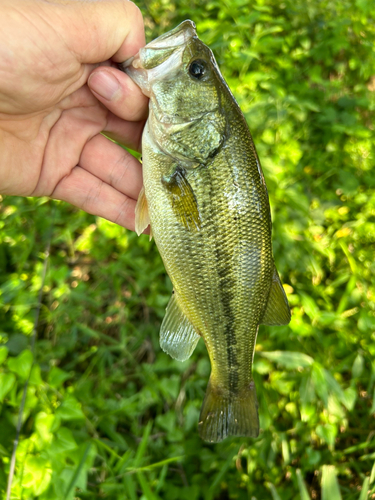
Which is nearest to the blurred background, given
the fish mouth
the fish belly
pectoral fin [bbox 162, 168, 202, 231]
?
the fish belly

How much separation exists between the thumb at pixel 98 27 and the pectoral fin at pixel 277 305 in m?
1.42

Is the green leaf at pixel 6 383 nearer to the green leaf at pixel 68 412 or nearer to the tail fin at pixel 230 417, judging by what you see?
the green leaf at pixel 68 412

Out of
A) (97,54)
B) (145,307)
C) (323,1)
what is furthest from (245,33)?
(145,307)

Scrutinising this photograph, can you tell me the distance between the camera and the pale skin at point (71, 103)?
1.57m

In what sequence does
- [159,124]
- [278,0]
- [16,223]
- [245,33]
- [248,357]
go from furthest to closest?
[278,0] < [245,33] < [16,223] < [248,357] < [159,124]

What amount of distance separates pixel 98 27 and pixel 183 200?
90 centimetres

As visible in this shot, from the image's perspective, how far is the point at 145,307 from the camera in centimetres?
301

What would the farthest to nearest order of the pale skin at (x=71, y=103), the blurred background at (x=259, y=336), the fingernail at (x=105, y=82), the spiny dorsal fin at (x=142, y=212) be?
the blurred background at (x=259, y=336)
the spiny dorsal fin at (x=142, y=212)
the fingernail at (x=105, y=82)
the pale skin at (x=71, y=103)

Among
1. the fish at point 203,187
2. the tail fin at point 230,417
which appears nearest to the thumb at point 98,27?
the fish at point 203,187

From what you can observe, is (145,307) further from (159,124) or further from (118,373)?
(159,124)

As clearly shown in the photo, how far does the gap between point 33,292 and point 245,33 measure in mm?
3064

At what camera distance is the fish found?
1632mm

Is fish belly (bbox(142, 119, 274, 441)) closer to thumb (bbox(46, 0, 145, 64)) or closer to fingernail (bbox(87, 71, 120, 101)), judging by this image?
→ fingernail (bbox(87, 71, 120, 101))

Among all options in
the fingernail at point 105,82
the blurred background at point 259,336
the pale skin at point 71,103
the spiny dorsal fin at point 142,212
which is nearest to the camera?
the pale skin at point 71,103
